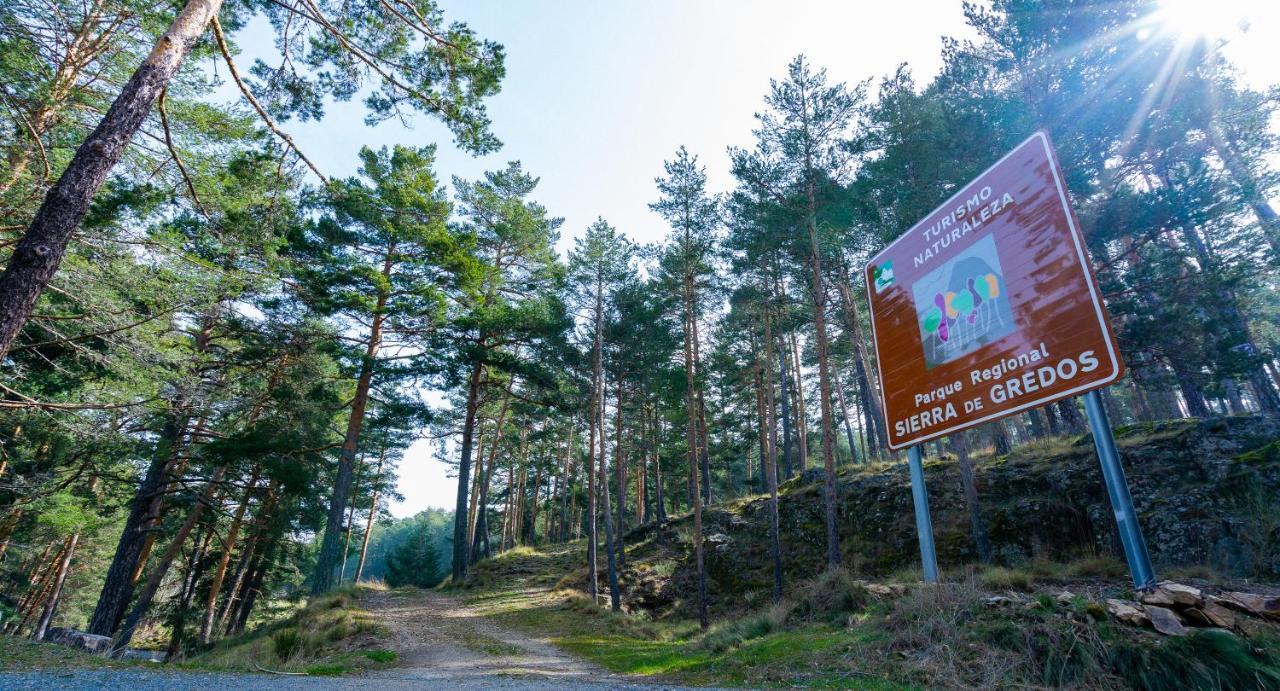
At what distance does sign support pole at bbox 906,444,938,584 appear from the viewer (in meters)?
6.62

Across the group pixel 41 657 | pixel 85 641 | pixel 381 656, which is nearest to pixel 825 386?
pixel 381 656

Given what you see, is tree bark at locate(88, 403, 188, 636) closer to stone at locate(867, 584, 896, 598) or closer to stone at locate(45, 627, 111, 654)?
stone at locate(45, 627, 111, 654)

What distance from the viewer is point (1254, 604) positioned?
4379mm

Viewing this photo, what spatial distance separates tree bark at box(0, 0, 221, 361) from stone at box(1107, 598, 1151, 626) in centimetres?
1016

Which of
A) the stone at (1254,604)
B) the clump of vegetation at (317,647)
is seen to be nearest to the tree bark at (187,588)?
the clump of vegetation at (317,647)

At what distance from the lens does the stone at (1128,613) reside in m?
4.44

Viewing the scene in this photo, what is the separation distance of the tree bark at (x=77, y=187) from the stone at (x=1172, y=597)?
10419mm

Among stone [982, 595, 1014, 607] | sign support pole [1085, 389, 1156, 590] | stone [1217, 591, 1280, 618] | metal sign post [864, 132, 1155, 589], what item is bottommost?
stone [982, 595, 1014, 607]

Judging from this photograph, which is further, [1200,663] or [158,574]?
[158,574]

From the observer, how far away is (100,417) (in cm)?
1003

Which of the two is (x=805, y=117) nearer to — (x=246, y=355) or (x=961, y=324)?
(x=961, y=324)

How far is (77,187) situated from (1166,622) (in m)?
→ 10.8

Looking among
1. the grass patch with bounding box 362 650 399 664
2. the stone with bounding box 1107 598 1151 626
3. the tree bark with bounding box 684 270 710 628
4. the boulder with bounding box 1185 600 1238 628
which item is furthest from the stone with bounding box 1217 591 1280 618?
the grass patch with bounding box 362 650 399 664

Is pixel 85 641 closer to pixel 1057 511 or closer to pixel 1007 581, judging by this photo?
pixel 1007 581
